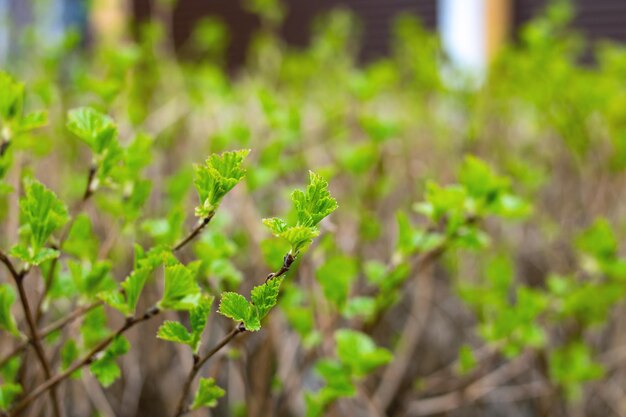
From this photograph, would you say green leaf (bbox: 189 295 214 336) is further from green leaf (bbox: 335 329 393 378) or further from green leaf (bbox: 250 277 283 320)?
green leaf (bbox: 335 329 393 378)

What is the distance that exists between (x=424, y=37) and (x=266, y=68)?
655mm

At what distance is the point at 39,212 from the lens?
1.60 feet

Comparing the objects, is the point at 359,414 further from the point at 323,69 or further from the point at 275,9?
the point at 323,69

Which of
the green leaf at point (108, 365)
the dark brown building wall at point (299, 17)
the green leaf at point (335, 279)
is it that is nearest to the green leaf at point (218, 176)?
the green leaf at point (108, 365)

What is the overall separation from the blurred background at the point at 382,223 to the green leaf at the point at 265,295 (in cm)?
23

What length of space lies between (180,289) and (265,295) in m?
0.10

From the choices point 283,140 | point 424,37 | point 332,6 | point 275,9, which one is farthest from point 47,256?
point 332,6

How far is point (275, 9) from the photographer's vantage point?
1.87 meters

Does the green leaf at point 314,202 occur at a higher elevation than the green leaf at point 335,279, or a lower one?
higher

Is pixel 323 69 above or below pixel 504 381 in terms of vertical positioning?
above

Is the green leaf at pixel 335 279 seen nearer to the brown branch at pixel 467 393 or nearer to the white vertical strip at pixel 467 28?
the brown branch at pixel 467 393

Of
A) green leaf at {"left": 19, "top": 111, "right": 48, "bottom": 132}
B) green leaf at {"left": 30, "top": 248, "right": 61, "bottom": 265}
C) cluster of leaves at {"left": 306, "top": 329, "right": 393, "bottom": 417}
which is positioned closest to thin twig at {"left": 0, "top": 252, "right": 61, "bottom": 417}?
green leaf at {"left": 30, "top": 248, "right": 61, "bottom": 265}

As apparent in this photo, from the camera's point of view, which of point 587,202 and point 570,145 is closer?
point 570,145

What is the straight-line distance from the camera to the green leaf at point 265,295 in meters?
0.42
